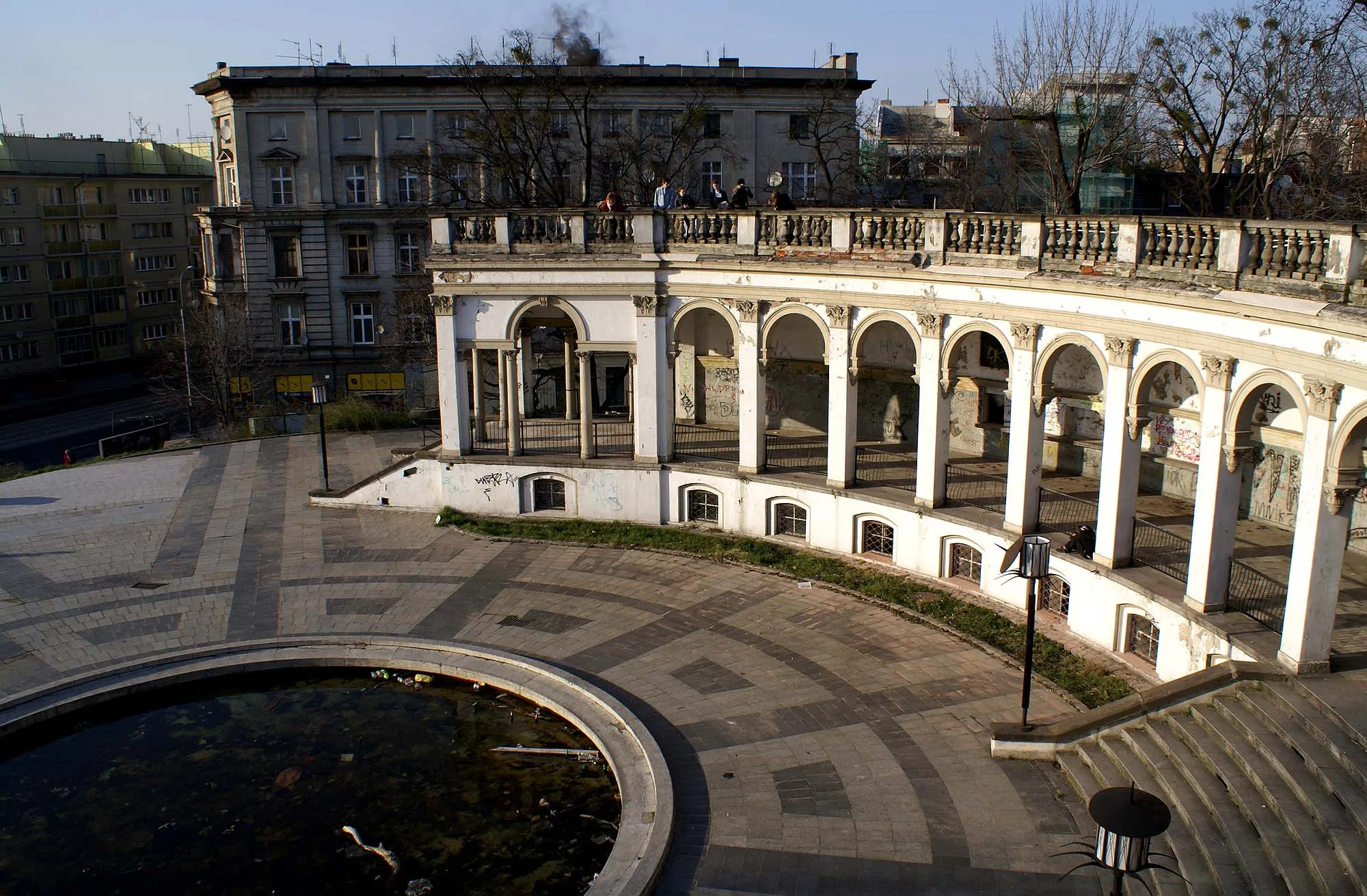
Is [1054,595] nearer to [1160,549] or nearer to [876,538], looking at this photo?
[1160,549]

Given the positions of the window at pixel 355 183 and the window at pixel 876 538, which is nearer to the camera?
the window at pixel 876 538

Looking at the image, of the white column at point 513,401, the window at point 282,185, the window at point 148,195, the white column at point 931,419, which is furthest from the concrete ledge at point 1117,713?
the window at point 148,195

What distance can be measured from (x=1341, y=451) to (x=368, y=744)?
1531cm

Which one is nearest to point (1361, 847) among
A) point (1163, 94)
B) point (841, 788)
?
point (841, 788)

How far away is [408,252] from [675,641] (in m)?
37.7

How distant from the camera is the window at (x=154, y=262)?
72.8 m

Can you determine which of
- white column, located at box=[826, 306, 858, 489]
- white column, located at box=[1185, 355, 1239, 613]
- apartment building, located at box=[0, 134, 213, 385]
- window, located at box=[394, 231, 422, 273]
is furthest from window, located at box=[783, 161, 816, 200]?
apartment building, located at box=[0, 134, 213, 385]

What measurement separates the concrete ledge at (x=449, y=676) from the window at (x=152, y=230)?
6081 centimetres

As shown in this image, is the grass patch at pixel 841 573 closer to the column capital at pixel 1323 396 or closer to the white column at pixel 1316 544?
the white column at pixel 1316 544

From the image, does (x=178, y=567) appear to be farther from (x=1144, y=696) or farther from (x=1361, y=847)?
(x=1361, y=847)

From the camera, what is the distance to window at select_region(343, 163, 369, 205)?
174 ft

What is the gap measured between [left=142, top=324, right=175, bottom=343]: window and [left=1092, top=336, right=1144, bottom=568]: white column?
224ft

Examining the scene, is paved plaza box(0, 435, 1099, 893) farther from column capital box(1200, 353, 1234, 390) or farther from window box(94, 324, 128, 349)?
window box(94, 324, 128, 349)

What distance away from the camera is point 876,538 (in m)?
25.3
